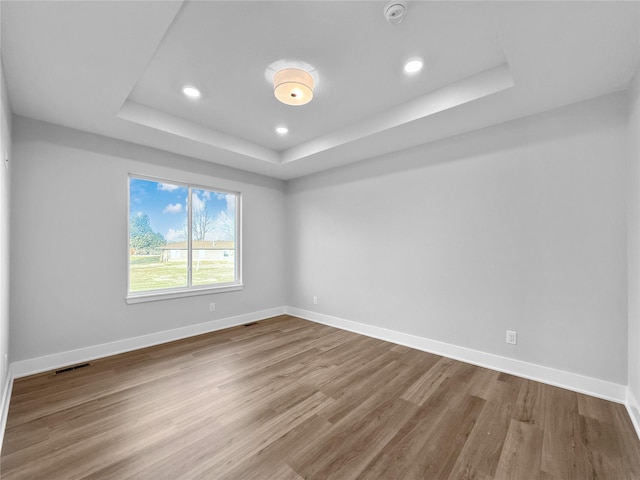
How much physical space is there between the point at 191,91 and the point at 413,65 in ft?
6.63

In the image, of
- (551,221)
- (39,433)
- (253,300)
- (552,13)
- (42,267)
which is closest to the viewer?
(552,13)

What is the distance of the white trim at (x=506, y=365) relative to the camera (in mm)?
2275

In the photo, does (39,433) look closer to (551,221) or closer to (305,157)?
(305,157)

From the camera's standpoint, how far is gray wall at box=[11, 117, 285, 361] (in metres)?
2.70

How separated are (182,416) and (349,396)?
1304 mm

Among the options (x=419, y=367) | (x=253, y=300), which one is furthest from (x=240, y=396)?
(x=253, y=300)

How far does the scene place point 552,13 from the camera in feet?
4.96

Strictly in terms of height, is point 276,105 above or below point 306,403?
above

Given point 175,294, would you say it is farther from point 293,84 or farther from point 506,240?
point 506,240

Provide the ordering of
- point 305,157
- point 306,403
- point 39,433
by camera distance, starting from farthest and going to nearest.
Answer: point 305,157 < point 306,403 < point 39,433

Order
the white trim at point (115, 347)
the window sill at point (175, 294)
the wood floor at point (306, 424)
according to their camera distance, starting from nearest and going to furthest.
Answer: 1. the wood floor at point (306, 424)
2. the white trim at point (115, 347)
3. the window sill at point (175, 294)

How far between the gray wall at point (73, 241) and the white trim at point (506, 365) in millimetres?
2719

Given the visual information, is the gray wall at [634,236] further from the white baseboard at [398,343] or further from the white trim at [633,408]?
the white baseboard at [398,343]

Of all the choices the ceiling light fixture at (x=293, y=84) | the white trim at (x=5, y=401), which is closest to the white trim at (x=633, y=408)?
the ceiling light fixture at (x=293, y=84)
